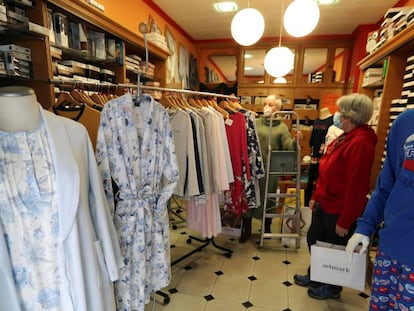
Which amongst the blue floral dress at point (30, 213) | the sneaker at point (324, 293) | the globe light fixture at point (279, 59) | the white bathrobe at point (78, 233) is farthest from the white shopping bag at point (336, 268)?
the globe light fixture at point (279, 59)

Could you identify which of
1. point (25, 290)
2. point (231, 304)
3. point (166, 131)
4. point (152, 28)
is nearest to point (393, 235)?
point (166, 131)

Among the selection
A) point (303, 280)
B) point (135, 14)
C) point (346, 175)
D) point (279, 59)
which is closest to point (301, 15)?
point (279, 59)

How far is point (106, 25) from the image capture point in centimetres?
204

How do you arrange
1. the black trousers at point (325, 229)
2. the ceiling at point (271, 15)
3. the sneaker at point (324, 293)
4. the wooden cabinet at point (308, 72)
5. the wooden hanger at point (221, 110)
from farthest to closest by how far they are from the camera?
the wooden cabinet at point (308, 72), the ceiling at point (271, 15), the wooden hanger at point (221, 110), the sneaker at point (324, 293), the black trousers at point (325, 229)

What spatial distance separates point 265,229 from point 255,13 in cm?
231

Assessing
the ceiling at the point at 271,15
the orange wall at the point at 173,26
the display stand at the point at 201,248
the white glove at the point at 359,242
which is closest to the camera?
the white glove at the point at 359,242

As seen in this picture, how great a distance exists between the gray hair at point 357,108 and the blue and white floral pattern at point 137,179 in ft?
4.08

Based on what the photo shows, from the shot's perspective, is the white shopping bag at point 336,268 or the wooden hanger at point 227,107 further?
the wooden hanger at point 227,107

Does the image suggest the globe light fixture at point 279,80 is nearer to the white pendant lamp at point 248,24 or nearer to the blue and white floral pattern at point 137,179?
the white pendant lamp at point 248,24

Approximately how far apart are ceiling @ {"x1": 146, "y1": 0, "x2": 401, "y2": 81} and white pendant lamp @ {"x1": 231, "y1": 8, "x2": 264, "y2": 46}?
1.43 m

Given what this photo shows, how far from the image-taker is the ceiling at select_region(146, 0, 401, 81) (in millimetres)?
3482

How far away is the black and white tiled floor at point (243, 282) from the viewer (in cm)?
198

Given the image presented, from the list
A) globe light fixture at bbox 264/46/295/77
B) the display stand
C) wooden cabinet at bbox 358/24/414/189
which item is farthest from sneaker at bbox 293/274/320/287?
globe light fixture at bbox 264/46/295/77

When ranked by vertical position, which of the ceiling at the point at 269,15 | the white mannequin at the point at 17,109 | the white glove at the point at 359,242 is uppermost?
the ceiling at the point at 269,15
